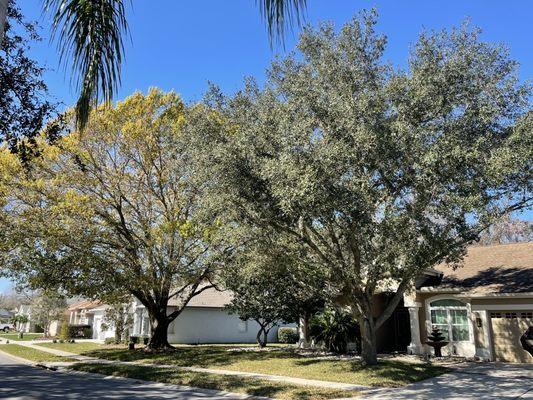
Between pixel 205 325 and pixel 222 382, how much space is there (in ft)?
75.4

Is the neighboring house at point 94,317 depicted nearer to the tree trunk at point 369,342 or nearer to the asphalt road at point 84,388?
the asphalt road at point 84,388

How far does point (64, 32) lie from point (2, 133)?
173 inches

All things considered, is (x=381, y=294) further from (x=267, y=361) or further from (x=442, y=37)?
(x=442, y=37)

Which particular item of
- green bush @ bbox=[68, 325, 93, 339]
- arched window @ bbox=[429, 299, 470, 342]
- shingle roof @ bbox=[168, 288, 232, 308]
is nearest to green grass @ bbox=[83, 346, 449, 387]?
arched window @ bbox=[429, 299, 470, 342]

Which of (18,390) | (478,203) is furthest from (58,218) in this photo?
(478,203)

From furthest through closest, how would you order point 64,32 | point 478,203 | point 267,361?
point 267,361
point 478,203
point 64,32

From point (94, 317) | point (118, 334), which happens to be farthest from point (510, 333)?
point (94, 317)

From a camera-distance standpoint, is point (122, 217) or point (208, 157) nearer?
point (208, 157)

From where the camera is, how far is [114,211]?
23797mm

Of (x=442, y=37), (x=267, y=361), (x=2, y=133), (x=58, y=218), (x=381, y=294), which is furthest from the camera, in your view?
(x=381, y=294)

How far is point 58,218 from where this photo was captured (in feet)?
67.4

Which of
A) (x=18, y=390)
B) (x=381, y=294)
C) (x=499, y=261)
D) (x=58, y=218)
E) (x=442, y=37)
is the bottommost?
(x=18, y=390)

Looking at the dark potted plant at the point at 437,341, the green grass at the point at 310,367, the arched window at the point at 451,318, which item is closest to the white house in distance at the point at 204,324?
the green grass at the point at 310,367

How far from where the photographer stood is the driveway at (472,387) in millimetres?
11867
